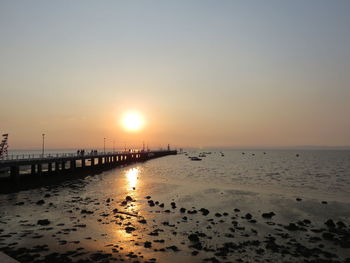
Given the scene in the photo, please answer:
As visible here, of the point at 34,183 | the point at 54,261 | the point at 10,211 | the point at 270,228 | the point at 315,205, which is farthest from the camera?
the point at 34,183

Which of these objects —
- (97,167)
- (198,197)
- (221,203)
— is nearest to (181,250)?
(221,203)

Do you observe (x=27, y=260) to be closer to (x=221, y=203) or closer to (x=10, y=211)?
(x=10, y=211)

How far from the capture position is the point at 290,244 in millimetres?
20766

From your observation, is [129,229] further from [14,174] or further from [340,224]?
[14,174]

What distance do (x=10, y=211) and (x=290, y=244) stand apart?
26.9 m

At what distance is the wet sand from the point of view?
18.3m

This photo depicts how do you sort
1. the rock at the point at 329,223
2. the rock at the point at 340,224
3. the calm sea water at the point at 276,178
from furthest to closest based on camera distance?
the calm sea water at the point at 276,178 < the rock at the point at 329,223 < the rock at the point at 340,224

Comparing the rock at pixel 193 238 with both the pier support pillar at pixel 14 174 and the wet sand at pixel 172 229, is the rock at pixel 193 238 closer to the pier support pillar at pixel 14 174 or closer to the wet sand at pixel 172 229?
the wet sand at pixel 172 229

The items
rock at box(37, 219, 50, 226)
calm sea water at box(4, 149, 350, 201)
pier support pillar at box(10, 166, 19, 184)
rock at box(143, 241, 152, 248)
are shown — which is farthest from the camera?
calm sea water at box(4, 149, 350, 201)

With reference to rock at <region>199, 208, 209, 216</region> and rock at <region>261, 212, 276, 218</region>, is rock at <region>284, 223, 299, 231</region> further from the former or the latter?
rock at <region>199, 208, 209, 216</region>

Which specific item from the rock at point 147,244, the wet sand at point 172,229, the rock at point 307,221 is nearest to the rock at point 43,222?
the wet sand at point 172,229

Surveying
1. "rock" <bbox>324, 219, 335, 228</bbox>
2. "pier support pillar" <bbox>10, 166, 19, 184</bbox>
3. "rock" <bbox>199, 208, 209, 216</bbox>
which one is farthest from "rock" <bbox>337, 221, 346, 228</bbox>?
"pier support pillar" <bbox>10, 166, 19, 184</bbox>

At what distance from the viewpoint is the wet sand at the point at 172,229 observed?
18.3 metres

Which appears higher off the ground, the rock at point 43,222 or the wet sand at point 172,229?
the rock at point 43,222
